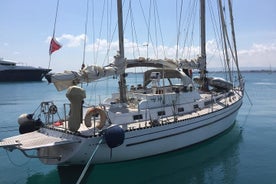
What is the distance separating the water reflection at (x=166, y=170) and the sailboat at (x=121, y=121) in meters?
0.59

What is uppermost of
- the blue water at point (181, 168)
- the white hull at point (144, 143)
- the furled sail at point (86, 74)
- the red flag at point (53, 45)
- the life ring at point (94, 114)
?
the red flag at point (53, 45)

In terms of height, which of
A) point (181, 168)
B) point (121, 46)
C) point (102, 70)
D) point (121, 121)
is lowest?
point (181, 168)

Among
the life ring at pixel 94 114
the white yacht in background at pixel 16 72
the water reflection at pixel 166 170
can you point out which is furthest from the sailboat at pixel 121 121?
the white yacht in background at pixel 16 72

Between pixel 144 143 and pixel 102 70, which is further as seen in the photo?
pixel 102 70

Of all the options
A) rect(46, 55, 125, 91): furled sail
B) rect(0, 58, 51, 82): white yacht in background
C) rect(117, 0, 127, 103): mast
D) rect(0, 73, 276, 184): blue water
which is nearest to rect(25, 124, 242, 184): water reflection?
rect(0, 73, 276, 184): blue water

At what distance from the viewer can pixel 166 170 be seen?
Result: 16812 millimetres

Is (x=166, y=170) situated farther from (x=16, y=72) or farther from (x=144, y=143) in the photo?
(x=16, y=72)

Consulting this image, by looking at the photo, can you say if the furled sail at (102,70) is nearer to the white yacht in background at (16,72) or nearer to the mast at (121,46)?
the mast at (121,46)

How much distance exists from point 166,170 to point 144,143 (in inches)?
74.2

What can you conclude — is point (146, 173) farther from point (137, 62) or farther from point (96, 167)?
point (137, 62)

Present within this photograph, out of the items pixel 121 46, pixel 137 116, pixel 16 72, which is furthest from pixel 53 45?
pixel 16 72

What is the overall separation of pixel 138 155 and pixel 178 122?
325cm

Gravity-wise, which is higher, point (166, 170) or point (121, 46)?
point (121, 46)

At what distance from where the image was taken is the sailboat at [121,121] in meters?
14.9
